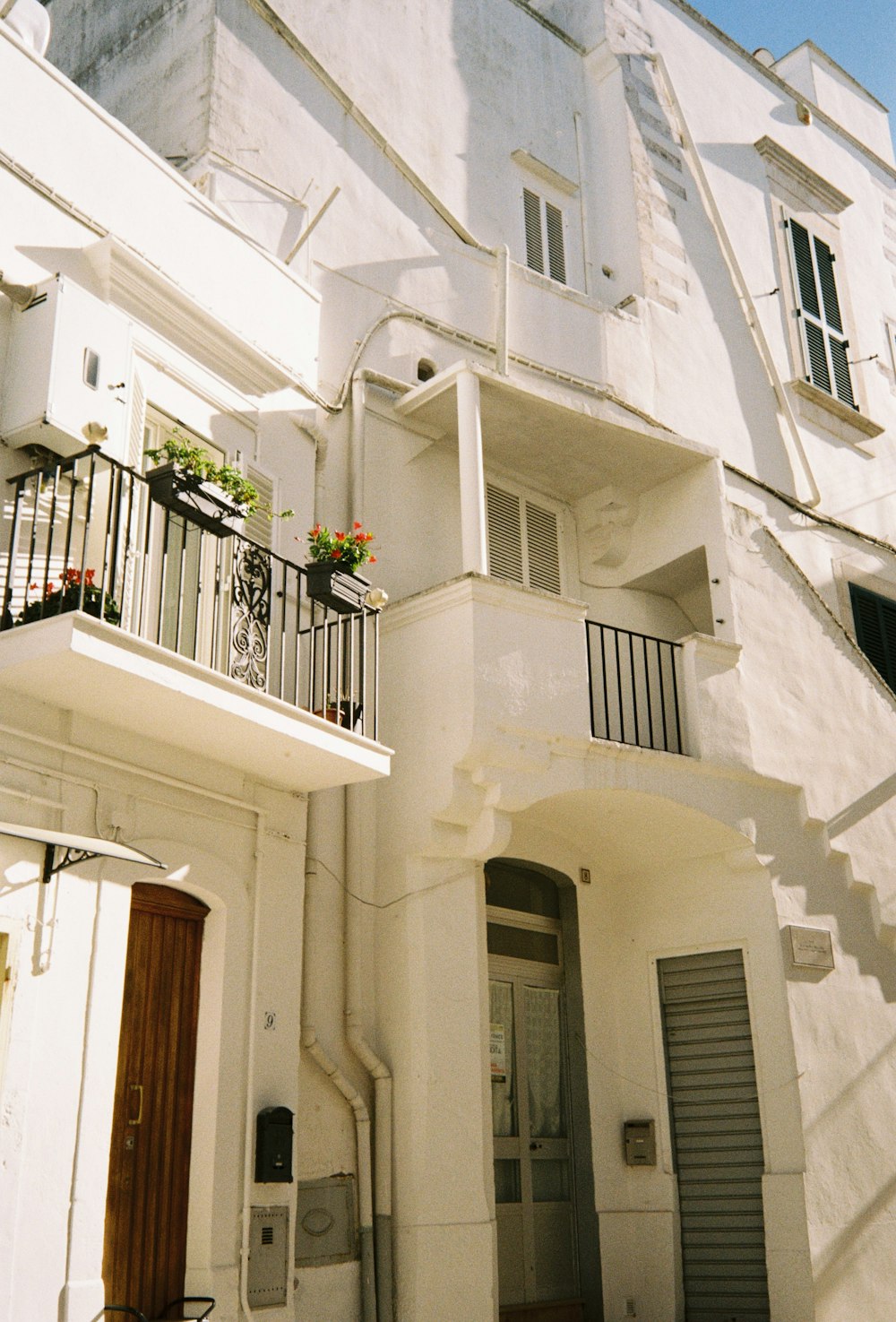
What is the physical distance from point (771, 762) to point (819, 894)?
3.66 ft

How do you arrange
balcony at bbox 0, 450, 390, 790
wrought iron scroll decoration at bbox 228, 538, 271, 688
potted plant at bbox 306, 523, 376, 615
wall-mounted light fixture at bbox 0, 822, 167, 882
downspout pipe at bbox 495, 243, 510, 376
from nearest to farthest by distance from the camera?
wall-mounted light fixture at bbox 0, 822, 167, 882, balcony at bbox 0, 450, 390, 790, wrought iron scroll decoration at bbox 228, 538, 271, 688, potted plant at bbox 306, 523, 376, 615, downspout pipe at bbox 495, 243, 510, 376

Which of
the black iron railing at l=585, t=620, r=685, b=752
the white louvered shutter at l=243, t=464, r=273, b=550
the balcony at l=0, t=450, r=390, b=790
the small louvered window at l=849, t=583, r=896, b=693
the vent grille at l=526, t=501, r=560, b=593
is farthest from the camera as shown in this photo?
the small louvered window at l=849, t=583, r=896, b=693

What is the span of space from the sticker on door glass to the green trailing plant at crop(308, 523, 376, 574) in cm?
390

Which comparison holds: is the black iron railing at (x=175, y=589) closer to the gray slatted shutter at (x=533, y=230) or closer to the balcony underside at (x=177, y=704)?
the balcony underside at (x=177, y=704)

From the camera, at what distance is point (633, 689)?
415 inches

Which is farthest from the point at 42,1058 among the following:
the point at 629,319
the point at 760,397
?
the point at 760,397

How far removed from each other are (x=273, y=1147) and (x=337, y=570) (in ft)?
11.9

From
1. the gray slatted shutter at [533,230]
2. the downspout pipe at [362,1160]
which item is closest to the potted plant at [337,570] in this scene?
the downspout pipe at [362,1160]

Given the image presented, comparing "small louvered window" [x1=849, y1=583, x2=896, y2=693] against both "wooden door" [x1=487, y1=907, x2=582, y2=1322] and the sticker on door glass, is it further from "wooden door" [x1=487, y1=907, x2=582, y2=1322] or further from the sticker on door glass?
the sticker on door glass

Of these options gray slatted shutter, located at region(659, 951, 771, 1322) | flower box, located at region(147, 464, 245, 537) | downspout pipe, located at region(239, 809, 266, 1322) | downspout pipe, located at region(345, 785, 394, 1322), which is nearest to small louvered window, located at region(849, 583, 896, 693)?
gray slatted shutter, located at region(659, 951, 771, 1322)

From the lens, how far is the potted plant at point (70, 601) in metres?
7.17

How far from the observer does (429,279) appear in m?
11.9

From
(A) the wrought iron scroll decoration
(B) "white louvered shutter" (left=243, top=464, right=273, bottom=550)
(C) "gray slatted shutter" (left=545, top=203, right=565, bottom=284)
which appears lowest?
(A) the wrought iron scroll decoration

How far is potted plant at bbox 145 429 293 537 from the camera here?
785 cm
